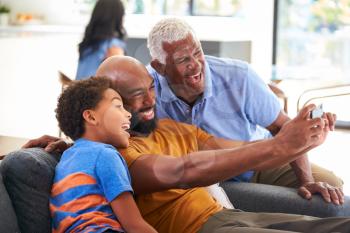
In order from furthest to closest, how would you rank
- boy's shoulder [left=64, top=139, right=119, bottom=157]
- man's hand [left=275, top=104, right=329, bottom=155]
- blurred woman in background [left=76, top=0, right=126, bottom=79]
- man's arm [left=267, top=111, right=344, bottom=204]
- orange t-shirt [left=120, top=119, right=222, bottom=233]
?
blurred woman in background [left=76, top=0, right=126, bottom=79] < man's arm [left=267, top=111, right=344, bottom=204] < orange t-shirt [left=120, top=119, right=222, bottom=233] < boy's shoulder [left=64, top=139, right=119, bottom=157] < man's hand [left=275, top=104, right=329, bottom=155]

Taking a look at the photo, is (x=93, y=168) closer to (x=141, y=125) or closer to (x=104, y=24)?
(x=141, y=125)

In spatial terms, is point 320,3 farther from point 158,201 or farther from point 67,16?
point 67,16

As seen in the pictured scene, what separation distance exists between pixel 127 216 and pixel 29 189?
0.23 meters

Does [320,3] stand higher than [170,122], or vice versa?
[320,3]

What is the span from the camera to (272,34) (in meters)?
3.66

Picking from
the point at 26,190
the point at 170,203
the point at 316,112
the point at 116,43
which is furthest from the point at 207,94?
the point at 116,43

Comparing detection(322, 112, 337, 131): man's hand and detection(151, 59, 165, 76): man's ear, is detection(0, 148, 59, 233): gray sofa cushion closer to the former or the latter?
detection(151, 59, 165, 76): man's ear

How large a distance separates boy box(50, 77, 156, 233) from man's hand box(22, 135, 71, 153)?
2.7 inches

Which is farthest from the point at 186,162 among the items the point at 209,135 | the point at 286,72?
the point at 286,72

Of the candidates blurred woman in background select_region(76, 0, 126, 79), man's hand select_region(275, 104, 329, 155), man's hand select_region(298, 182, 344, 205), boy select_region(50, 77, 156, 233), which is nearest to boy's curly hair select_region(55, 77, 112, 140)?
boy select_region(50, 77, 156, 233)

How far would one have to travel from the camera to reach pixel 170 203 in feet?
4.70

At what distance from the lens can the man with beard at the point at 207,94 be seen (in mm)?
1598

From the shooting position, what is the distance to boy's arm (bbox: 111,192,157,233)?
4.15ft

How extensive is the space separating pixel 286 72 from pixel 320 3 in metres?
0.48
